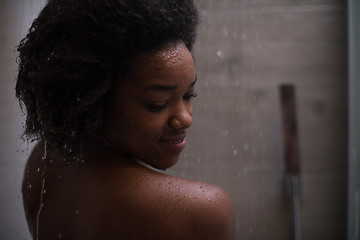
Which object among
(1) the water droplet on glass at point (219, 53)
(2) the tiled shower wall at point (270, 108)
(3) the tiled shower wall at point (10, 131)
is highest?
(3) the tiled shower wall at point (10, 131)

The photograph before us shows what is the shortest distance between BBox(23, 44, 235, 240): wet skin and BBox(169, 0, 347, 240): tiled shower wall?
109 centimetres

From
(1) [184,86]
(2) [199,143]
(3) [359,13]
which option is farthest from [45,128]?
(3) [359,13]

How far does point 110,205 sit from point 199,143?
1.16 metres

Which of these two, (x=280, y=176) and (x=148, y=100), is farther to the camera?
(x=280, y=176)

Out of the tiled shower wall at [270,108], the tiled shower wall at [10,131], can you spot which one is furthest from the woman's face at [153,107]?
the tiled shower wall at [270,108]

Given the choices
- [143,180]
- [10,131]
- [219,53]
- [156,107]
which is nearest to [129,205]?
[143,180]

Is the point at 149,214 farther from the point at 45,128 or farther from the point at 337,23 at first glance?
the point at 337,23

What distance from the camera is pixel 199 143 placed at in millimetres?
1640

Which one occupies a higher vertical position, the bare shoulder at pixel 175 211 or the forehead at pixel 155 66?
the forehead at pixel 155 66

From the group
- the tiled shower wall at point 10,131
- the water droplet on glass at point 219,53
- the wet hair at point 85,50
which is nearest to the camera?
the wet hair at point 85,50

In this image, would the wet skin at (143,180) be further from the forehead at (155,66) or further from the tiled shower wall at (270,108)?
the tiled shower wall at (270,108)

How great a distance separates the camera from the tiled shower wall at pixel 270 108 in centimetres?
165

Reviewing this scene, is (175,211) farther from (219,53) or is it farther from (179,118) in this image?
(219,53)

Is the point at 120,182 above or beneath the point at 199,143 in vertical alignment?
above
